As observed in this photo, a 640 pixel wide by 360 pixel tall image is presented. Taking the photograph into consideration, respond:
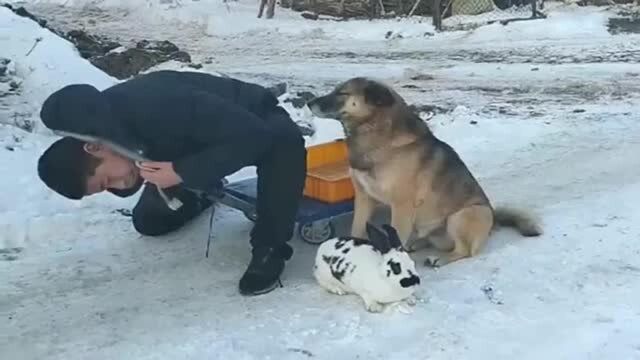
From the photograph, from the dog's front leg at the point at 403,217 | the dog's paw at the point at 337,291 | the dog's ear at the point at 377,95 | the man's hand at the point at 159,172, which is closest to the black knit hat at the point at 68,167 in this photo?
the man's hand at the point at 159,172

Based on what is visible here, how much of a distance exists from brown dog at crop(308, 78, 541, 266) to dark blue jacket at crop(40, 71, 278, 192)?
60 cm

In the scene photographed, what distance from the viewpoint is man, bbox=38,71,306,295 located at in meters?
4.23

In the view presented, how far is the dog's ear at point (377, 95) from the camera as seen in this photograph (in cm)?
488

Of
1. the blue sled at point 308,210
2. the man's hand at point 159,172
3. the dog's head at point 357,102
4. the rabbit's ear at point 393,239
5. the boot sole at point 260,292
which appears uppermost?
the dog's head at point 357,102

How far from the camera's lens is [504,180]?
20.9 ft

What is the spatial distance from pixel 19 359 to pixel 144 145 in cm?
100

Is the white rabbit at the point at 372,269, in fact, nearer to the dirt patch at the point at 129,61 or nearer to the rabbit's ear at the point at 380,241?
the rabbit's ear at the point at 380,241

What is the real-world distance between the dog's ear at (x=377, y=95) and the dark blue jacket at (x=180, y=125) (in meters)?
0.61

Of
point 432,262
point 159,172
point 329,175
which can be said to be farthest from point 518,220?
point 159,172

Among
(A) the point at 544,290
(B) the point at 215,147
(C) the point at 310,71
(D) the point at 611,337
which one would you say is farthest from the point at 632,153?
(C) the point at 310,71

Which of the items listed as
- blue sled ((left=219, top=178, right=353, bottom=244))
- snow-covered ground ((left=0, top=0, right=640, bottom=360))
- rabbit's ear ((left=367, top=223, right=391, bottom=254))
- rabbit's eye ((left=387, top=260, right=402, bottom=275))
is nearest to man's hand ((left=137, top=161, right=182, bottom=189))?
snow-covered ground ((left=0, top=0, right=640, bottom=360))

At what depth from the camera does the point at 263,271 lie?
15.5ft

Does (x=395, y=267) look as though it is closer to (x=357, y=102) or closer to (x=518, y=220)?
(x=357, y=102)

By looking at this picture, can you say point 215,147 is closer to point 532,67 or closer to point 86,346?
point 86,346
